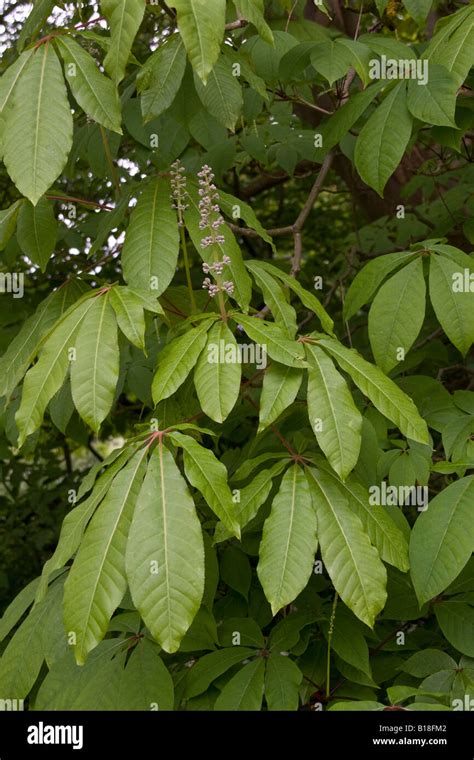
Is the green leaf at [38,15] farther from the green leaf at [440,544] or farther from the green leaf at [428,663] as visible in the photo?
the green leaf at [428,663]

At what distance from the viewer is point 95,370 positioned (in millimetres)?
1408

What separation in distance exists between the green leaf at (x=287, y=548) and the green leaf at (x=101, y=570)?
23 cm

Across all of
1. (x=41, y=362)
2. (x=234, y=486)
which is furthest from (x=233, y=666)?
(x=41, y=362)

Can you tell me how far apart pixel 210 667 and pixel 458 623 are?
48 centimetres

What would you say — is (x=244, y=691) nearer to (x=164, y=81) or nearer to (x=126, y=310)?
(x=126, y=310)

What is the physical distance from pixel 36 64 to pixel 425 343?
1.46 meters

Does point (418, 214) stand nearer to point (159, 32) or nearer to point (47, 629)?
point (159, 32)

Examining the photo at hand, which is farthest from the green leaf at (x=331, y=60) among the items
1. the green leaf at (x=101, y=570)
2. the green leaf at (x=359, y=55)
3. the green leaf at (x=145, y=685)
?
the green leaf at (x=145, y=685)

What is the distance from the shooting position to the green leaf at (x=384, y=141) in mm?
1792

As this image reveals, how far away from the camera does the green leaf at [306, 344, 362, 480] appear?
1395 millimetres

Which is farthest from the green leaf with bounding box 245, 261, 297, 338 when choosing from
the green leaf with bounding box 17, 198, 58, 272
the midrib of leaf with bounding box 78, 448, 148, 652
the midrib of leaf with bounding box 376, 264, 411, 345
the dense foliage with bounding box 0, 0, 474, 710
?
the green leaf with bounding box 17, 198, 58, 272

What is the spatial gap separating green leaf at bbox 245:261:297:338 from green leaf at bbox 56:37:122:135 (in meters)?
0.38

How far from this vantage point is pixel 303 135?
276 cm

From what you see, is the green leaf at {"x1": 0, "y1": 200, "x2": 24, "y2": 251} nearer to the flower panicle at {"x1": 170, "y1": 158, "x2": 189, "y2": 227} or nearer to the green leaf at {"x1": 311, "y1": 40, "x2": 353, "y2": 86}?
the flower panicle at {"x1": 170, "y1": 158, "x2": 189, "y2": 227}
